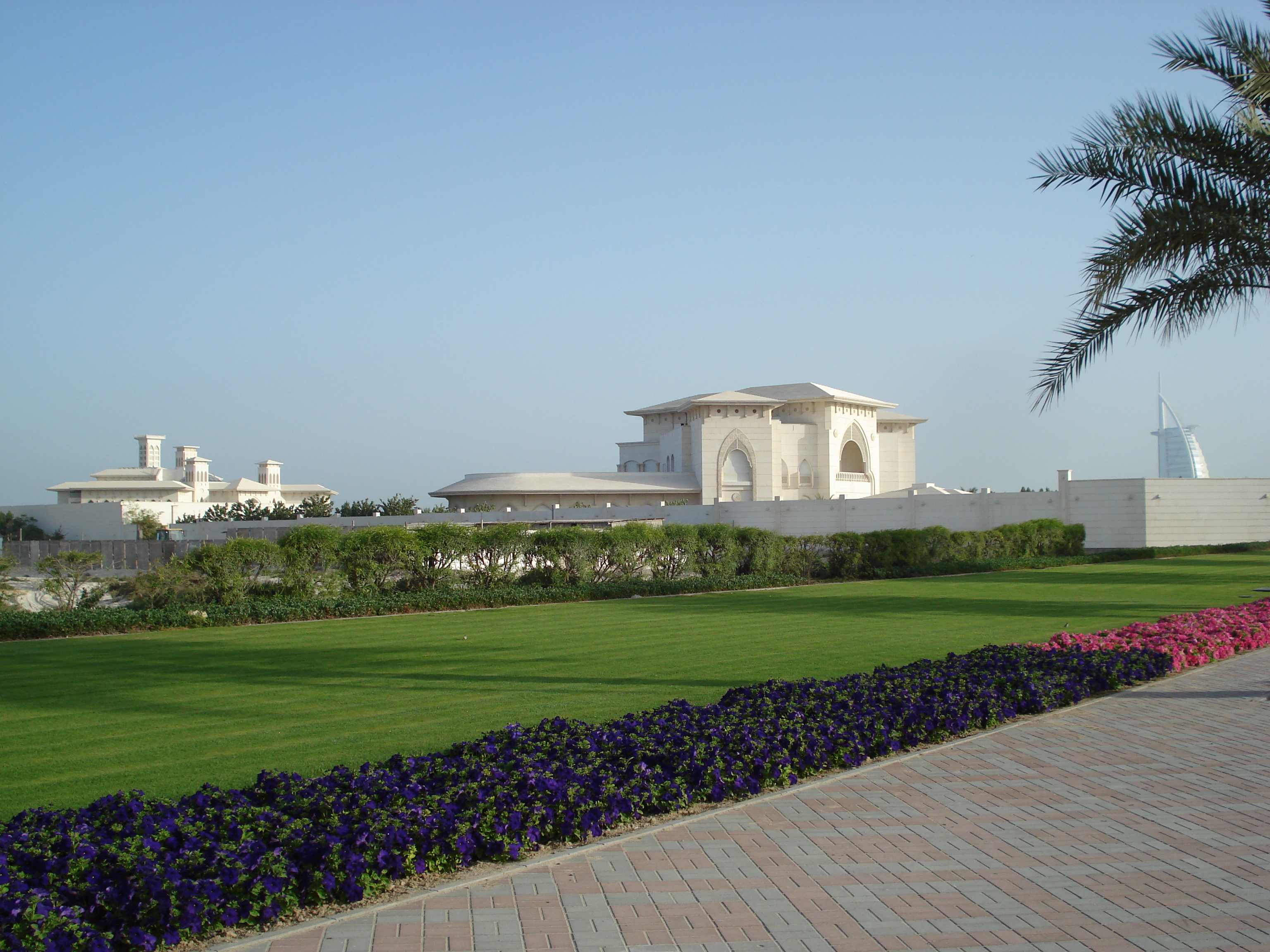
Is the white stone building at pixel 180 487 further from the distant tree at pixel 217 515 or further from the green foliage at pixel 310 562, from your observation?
the green foliage at pixel 310 562

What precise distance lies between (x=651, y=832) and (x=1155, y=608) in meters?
10.9

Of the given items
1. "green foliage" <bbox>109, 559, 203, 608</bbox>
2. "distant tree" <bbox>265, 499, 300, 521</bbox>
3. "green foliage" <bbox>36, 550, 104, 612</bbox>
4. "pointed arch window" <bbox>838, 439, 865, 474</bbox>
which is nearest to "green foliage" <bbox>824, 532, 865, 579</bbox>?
"green foliage" <bbox>109, 559, 203, 608</bbox>

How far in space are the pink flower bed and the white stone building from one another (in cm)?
4496

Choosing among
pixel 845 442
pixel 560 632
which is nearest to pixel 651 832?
pixel 560 632

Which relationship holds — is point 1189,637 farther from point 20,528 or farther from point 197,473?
point 197,473

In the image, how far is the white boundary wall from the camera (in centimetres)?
2709

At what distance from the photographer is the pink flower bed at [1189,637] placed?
8523mm

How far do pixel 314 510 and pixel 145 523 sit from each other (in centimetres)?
682

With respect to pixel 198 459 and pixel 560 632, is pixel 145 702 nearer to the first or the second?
pixel 560 632

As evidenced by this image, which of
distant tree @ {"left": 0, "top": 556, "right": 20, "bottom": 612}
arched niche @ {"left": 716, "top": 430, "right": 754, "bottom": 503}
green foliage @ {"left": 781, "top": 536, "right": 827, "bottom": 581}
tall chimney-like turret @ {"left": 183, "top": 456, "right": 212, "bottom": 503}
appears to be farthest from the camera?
tall chimney-like turret @ {"left": 183, "top": 456, "right": 212, "bottom": 503}

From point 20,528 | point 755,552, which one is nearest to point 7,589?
point 755,552

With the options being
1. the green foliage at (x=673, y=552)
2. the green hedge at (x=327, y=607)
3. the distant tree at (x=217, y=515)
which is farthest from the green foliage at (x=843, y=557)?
the distant tree at (x=217, y=515)

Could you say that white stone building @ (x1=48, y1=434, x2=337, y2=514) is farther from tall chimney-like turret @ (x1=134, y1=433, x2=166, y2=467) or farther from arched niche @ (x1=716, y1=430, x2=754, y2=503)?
arched niche @ (x1=716, y1=430, x2=754, y2=503)

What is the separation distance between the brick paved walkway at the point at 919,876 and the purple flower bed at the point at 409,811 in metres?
0.20
